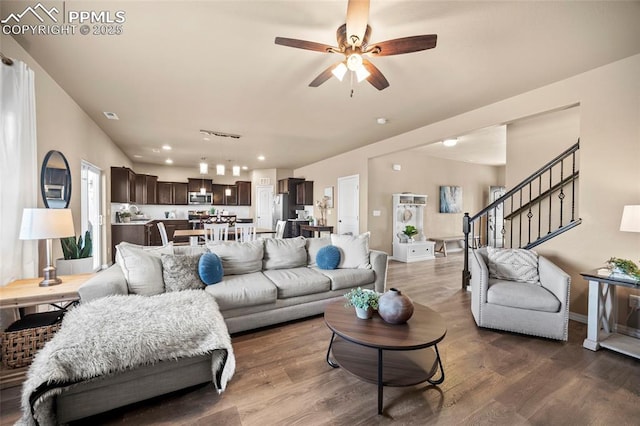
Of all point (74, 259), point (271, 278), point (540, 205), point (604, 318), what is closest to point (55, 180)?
point (74, 259)

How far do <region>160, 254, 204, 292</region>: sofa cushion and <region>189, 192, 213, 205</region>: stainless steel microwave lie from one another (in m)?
7.28

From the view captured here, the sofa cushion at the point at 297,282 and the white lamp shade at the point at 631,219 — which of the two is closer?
the white lamp shade at the point at 631,219

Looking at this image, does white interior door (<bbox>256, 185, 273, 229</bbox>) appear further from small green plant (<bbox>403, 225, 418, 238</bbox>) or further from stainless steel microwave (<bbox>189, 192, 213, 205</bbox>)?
small green plant (<bbox>403, 225, 418, 238</bbox>)

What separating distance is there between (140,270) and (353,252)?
7.69ft

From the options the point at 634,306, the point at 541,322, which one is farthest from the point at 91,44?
the point at 634,306

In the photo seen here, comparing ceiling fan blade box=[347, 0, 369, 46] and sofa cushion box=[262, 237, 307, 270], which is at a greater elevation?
ceiling fan blade box=[347, 0, 369, 46]

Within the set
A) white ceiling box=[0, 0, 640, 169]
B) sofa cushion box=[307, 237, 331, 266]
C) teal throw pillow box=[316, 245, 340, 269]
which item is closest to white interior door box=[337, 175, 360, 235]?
white ceiling box=[0, 0, 640, 169]

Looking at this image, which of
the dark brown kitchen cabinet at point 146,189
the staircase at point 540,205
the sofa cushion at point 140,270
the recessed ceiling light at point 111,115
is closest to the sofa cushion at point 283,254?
the sofa cushion at point 140,270

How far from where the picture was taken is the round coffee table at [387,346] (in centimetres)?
161

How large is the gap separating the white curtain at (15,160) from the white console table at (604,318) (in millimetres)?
4956

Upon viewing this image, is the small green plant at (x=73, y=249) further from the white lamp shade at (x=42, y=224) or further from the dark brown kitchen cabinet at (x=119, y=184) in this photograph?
the dark brown kitchen cabinet at (x=119, y=184)

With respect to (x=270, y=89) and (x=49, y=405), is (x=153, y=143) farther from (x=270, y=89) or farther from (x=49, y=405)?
(x=49, y=405)

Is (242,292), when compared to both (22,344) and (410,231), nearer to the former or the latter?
(22,344)

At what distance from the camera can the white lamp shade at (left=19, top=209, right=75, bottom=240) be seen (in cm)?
203
